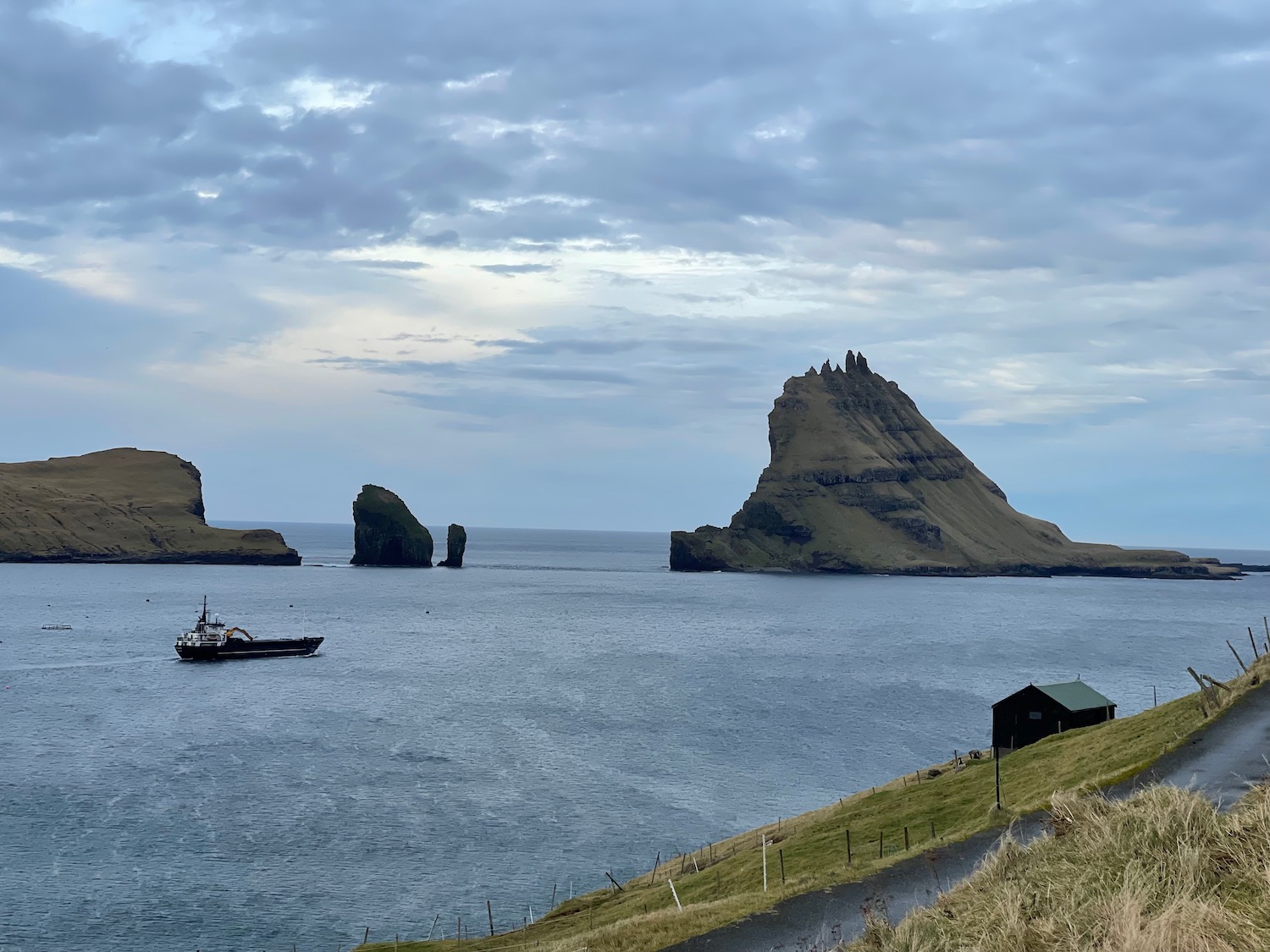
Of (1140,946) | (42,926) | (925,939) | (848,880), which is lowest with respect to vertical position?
(42,926)

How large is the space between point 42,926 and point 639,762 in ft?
132

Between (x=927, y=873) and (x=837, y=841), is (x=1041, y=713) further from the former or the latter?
(x=927, y=873)

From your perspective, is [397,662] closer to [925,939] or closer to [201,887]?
[201,887]

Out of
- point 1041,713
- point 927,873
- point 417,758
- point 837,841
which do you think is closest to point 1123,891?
point 927,873

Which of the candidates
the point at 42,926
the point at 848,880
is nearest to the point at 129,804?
the point at 42,926

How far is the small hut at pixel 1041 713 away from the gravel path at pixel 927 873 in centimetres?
2722

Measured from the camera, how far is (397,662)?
130m

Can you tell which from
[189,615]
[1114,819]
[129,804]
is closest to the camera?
[1114,819]

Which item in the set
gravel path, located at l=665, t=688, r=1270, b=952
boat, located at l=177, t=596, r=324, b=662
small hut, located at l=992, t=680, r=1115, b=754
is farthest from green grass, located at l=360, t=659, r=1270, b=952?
boat, located at l=177, t=596, r=324, b=662

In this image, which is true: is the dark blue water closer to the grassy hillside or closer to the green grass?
the green grass

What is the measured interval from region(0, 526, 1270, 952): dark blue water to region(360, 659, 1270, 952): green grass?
6.68 metres

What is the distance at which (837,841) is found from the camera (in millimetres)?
41188

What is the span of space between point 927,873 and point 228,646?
12745 centimetres

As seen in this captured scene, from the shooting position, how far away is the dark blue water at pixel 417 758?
48.7m
